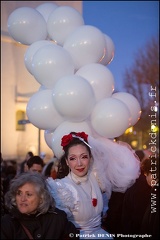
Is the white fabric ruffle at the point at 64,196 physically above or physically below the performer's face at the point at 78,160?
below

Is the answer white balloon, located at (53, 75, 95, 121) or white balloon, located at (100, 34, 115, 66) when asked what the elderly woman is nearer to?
white balloon, located at (53, 75, 95, 121)

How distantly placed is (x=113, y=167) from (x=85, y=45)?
3.45 ft

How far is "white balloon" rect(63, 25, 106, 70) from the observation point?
3.14 m

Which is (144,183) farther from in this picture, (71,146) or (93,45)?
(93,45)

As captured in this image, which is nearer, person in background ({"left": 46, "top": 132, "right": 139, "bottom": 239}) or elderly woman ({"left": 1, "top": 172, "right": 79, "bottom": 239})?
elderly woman ({"left": 1, "top": 172, "right": 79, "bottom": 239})

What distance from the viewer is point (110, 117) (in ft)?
9.85

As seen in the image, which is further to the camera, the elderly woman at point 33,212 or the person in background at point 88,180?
the person in background at point 88,180

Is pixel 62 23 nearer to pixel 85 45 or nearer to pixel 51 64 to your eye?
pixel 85 45

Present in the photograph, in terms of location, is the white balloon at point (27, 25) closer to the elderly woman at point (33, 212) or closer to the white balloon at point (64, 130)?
the white balloon at point (64, 130)

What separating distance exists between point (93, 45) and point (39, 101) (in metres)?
0.65

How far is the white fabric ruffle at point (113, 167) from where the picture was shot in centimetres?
276

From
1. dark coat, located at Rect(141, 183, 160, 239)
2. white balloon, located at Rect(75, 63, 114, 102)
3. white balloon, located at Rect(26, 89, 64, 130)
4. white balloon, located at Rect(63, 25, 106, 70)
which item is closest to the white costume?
dark coat, located at Rect(141, 183, 160, 239)

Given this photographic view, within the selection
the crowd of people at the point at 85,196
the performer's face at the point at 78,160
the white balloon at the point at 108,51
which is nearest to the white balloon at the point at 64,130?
the crowd of people at the point at 85,196

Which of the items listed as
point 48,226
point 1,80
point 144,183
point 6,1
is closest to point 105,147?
point 144,183
